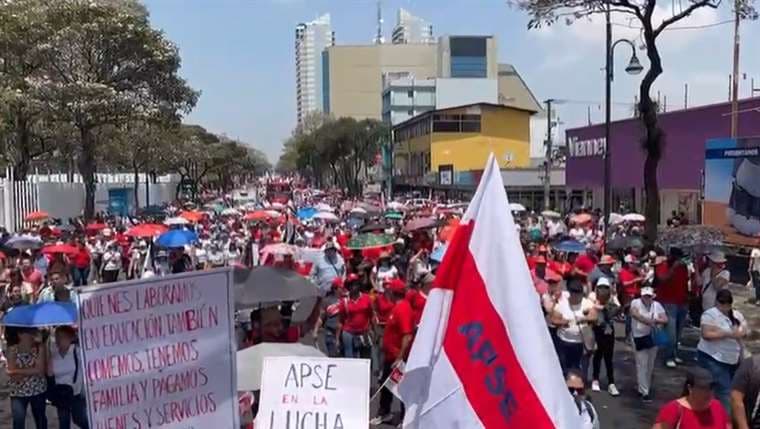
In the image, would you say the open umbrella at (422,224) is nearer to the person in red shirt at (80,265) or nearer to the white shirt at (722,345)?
the person in red shirt at (80,265)

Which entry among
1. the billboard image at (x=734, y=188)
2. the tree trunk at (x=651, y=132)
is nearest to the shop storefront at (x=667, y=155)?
the billboard image at (x=734, y=188)

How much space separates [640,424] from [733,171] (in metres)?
15.0

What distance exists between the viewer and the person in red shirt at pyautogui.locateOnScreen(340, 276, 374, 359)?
10.3 meters

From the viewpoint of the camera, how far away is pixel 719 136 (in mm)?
29625

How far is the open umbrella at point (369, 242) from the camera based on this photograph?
16.5 m

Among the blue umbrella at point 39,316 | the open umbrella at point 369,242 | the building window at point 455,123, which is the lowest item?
the open umbrella at point 369,242

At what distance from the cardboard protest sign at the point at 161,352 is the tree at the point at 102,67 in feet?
86.5

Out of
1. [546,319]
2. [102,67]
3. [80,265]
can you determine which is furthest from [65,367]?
[102,67]

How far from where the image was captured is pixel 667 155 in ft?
110

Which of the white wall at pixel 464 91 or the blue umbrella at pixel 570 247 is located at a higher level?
the white wall at pixel 464 91

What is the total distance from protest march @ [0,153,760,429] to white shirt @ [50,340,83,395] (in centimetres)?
1

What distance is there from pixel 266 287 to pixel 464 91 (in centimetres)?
11590

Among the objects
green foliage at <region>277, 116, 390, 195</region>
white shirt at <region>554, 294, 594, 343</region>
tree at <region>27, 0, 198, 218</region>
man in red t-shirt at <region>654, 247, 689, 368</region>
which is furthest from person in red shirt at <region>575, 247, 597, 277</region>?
green foliage at <region>277, 116, 390, 195</region>

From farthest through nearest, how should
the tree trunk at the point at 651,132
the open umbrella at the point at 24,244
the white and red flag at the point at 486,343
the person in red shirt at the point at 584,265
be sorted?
the open umbrella at the point at 24,244 → the tree trunk at the point at 651,132 → the person in red shirt at the point at 584,265 → the white and red flag at the point at 486,343
